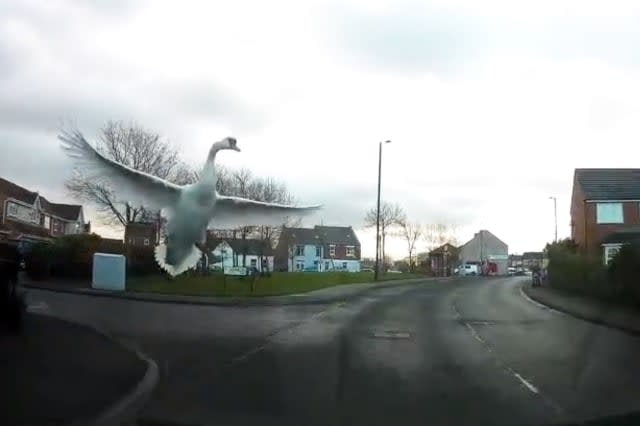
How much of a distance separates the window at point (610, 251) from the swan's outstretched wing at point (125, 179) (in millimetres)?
12065

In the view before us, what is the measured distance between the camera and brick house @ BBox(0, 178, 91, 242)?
918 cm

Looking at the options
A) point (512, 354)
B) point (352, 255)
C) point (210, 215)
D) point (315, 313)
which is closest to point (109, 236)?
point (210, 215)

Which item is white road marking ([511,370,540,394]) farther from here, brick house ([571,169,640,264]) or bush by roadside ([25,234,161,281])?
bush by roadside ([25,234,161,281])

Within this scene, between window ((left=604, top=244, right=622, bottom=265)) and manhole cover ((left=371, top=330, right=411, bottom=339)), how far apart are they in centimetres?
491

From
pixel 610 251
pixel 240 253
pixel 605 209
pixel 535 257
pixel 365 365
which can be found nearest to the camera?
pixel 240 253

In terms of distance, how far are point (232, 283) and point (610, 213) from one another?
898 centimetres

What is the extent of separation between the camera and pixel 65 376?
9758 millimetres

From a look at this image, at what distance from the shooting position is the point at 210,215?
7703 millimetres

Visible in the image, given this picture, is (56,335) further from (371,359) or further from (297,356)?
(371,359)

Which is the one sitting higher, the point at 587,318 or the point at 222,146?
A: the point at 222,146

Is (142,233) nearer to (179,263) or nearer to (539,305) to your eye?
(179,263)

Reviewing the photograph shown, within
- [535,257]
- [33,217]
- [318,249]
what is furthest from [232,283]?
[535,257]

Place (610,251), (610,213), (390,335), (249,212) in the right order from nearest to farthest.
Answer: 1. (249,212)
2. (610,213)
3. (390,335)
4. (610,251)

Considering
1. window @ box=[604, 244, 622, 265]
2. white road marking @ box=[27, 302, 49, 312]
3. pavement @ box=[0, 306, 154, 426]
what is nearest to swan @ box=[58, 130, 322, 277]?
pavement @ box=[0, 306, 154, 426]
